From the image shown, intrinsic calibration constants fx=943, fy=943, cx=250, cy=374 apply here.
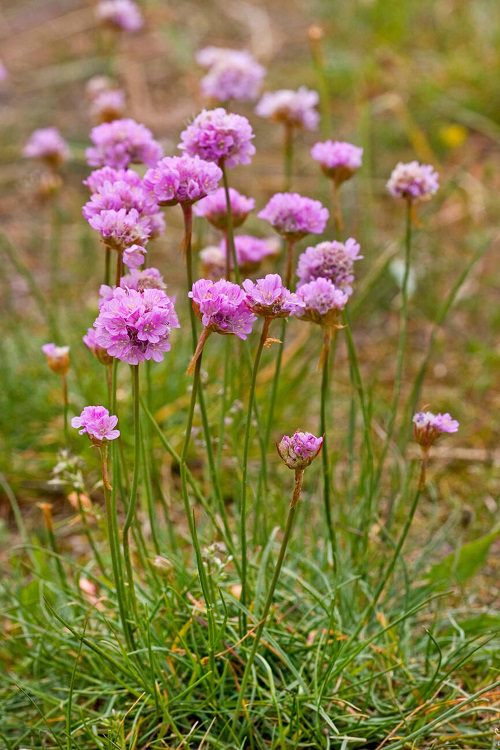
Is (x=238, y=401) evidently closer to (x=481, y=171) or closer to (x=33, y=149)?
(x=33, y=149)

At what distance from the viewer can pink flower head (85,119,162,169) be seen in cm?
149

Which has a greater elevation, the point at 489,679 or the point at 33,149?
the point at 33,149

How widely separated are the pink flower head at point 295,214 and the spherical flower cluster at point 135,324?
373mm

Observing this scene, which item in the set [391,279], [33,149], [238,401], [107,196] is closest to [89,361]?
[33,149]

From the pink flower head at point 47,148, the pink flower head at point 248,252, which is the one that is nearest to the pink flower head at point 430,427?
the pink flower head at point 248,252

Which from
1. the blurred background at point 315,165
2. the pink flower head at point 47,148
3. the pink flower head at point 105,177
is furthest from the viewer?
the blurred background at point 315,165

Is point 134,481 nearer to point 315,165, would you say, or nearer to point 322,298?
point 322,298

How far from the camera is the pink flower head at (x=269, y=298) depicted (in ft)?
3.69

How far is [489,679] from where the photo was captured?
1.54 metres

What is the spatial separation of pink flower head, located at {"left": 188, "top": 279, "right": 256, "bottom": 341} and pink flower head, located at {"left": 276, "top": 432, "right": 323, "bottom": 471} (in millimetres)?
141

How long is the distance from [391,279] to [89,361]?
3.25ft

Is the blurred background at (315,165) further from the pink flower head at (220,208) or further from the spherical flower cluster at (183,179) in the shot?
the spherical flower cluster at (183,179)

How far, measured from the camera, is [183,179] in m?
1.24

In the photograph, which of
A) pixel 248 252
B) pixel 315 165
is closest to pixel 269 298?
pixel 248 252
